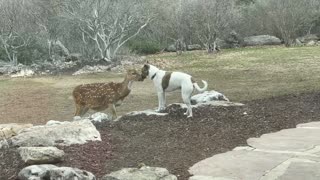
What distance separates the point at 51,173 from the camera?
A: 5.46 meters

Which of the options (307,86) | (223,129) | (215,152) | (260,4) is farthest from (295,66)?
(260,4)

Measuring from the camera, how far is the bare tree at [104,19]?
3181 centimetres

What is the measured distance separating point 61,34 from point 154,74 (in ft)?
89.4

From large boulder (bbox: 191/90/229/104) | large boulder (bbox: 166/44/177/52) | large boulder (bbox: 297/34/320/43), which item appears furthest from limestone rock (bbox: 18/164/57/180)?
large boulder (bbox: 297/34/320/43)

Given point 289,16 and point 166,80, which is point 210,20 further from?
point 166,80

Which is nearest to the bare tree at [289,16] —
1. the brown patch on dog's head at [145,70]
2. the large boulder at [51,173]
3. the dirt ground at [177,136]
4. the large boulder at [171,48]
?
the large boulder at [171,48]

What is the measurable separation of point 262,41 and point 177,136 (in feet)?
118

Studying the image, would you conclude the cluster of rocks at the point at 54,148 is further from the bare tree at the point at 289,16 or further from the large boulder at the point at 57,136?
the bare tree at the point at 289,16

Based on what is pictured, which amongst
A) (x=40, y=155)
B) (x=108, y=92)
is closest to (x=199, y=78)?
(x=108, y=92)

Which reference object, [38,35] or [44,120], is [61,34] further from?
[44,120]

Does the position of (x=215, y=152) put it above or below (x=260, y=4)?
below

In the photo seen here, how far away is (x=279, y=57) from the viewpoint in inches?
1110

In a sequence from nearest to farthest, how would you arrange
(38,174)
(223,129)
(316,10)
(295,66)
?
1. (38,174)
2. (223,129)
3. (295,66)
4. (316,10)

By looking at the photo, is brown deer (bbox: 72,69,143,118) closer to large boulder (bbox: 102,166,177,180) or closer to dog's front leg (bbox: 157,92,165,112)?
dog's front leg (bbox: 157,92,165,112)
